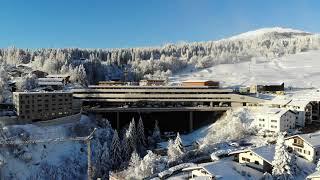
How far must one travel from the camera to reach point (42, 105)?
79500 mm

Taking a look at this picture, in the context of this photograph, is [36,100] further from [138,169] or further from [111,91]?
[138,169]

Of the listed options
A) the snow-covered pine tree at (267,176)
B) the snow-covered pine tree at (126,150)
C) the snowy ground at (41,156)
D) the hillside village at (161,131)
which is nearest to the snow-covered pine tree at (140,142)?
the hillside village at (161,131)

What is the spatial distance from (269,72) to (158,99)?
74863 millimetres

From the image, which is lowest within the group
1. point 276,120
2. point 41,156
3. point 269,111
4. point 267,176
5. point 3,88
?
point 41,156

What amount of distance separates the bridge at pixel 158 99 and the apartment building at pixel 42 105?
9.57 m

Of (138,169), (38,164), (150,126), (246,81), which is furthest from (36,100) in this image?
(246,81)

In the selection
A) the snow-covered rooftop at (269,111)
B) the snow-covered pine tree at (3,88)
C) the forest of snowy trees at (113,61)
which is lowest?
the snow-covered rooftop at (269,111)

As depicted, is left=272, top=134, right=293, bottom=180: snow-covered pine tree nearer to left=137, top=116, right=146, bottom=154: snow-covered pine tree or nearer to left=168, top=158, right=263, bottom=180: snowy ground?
left=168, top=158, right=263, bottom=180: snowy ground

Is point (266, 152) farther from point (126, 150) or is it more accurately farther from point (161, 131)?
point (161, 131)

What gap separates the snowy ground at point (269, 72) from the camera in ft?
458

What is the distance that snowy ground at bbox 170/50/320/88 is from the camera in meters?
140

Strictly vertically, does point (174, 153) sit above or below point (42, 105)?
below

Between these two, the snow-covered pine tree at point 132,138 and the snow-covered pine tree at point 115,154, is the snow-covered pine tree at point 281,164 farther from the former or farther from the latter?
the snow-covered pine tree at point 132,138

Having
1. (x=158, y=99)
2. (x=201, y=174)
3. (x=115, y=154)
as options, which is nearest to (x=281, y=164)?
(x=201, y=174)
